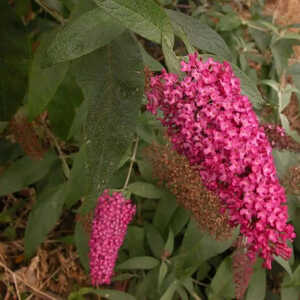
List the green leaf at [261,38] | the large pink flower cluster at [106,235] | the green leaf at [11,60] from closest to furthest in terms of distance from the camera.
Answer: the green leaf at [11,60] < the large pink flower cluster at [106,235] < the green leaf at [261,38]

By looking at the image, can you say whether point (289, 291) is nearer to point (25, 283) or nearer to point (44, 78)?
point (25, 283)

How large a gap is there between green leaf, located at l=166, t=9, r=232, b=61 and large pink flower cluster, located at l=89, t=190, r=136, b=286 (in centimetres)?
54

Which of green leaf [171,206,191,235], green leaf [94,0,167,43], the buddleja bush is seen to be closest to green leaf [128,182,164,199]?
the buddleja bush

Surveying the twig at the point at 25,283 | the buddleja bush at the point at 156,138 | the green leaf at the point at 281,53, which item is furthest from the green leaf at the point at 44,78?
the green leaf at the point at 281,53

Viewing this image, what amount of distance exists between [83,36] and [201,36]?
331 mm

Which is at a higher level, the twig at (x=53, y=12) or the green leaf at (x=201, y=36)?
the green leaf at (x=201, y=36)

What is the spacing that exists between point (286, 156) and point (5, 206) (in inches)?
49.0

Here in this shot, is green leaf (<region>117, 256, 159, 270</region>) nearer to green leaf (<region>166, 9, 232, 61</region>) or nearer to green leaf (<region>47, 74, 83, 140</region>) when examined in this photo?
green leaf (<region>47, 74, 83, 140</region>)

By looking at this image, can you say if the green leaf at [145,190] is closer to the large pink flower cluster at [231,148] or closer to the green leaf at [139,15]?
the large pink flower cluster at [231,148]

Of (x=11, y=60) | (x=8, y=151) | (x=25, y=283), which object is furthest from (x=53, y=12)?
(x=25, y=283)

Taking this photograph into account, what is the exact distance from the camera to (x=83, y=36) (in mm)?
763

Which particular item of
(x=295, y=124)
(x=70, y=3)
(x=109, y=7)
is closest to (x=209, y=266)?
(x=295, y=124)

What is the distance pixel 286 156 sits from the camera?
1448mm

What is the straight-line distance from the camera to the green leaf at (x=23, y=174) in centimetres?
154
